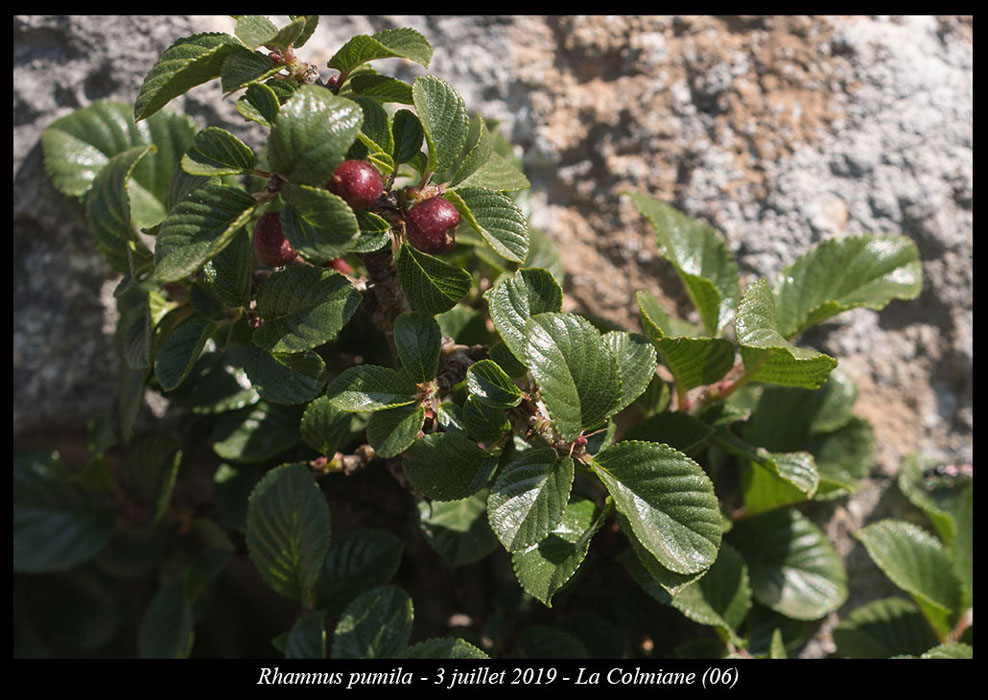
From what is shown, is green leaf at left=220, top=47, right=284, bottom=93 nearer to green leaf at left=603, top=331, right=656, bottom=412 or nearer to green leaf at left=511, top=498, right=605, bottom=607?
green leaf at left=603, top=331, right=656, bottom=412

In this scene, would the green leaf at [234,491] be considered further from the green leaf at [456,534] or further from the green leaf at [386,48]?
the green leaf at [386,48]

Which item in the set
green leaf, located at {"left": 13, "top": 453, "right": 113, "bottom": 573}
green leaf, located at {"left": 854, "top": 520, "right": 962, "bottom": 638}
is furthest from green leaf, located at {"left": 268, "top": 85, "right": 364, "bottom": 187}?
green leaf, located at {"left": 854, "top": 520, "right": 962, "bottom": 638}

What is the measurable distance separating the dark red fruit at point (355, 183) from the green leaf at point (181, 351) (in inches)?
13.4

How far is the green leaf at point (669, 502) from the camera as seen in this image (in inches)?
43.8

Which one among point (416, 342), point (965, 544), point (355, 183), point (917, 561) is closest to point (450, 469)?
point (416, 342)

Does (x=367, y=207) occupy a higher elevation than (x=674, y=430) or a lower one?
higher

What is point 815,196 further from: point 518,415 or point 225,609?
point 225,609

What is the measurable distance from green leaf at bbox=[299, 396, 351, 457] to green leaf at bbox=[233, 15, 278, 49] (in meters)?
0.50

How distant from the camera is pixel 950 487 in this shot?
5.58 feet

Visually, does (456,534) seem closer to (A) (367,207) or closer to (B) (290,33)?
(A) (367,207)

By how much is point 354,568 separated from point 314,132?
0.81 meters

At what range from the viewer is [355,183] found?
3.50 ft

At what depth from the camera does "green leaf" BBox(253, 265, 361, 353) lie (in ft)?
3.73

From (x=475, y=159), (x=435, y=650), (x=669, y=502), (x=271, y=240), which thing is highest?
(x=475, y=159)
